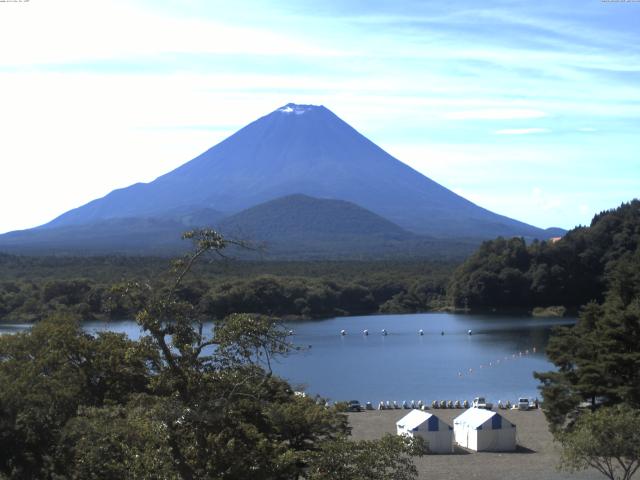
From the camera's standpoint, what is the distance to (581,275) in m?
49.5

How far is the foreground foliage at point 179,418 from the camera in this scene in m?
5.70

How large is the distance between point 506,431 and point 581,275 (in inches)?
1362

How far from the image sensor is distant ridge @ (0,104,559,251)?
129125 mm

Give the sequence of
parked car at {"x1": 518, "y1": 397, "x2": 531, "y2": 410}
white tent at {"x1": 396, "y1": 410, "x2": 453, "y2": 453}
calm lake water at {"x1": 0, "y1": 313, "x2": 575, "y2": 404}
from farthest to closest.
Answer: calm lake water at {"x1": 0, "y1": 313, "x2": 575, "y2": 404}, parked car at {"x1": 518, "y1": 397, "x2": 531, "y2": 410}, white tent at {"x1": 396, "y1": 410, "x2": 453, "y2": 453}

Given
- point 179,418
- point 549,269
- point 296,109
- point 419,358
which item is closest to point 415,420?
point 179,418

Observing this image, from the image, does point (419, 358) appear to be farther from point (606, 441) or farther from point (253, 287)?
point (606, 441)

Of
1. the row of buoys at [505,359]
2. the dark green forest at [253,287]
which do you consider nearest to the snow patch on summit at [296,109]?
the dark green forest at [253,287]

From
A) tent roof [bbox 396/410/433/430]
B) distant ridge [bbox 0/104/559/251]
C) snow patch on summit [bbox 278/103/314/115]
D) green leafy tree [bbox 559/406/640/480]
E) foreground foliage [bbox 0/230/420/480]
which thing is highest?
snow patch on summit [bbox 278/103/314/115]

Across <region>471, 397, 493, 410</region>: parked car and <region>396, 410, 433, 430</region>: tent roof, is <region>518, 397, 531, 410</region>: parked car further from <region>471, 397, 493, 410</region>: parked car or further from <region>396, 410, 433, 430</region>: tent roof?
<region>396, 410, 433, 430</region>: tent roof

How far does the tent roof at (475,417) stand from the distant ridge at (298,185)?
103121 millimetres

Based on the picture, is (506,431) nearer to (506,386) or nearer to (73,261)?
(506,386)

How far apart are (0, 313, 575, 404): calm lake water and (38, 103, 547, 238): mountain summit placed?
84.8 meters

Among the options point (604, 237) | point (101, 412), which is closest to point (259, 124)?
point (604, 237)

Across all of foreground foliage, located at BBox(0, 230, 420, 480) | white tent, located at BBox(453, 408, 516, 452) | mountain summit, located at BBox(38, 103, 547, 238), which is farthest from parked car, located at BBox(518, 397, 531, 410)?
mountain summit, located at BBox(38, 103, 547, 238)
